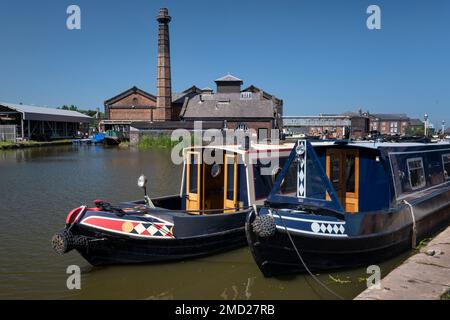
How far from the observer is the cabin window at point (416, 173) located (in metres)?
9.20

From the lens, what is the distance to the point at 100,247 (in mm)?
7652

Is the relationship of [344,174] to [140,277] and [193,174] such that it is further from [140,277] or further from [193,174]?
[140,277]

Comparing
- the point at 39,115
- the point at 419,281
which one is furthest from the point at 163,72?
the point at 419,281

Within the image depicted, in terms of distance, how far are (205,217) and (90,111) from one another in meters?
131

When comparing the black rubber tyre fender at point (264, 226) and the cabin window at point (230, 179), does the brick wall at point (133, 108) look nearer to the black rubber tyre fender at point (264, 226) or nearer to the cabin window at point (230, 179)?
the cabin window at point (230, 179)

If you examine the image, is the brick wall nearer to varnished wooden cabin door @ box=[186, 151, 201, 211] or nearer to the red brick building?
the red brick building

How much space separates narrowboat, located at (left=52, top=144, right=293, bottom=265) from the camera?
7582 millimetres

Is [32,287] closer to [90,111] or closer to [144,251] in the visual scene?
[144,251]

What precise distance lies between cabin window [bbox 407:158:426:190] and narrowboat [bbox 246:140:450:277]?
0.02m

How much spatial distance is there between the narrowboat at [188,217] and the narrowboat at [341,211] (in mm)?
983

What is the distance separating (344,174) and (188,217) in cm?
331

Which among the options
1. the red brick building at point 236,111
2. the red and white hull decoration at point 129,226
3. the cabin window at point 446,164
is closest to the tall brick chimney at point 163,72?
the red brick building at point 236,111
